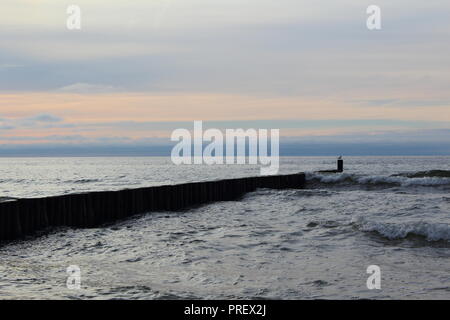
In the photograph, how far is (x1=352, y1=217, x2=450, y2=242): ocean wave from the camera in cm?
1198

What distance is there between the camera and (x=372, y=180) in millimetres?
37500

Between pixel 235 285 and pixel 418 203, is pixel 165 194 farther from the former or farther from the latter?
pixel 235 285

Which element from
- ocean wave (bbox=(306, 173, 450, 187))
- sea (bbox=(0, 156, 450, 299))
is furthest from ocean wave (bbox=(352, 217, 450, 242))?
ocean wave (bbox=(306, 173, 450, 187))

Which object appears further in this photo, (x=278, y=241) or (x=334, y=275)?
(x=278, y=241)

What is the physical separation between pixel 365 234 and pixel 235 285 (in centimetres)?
586

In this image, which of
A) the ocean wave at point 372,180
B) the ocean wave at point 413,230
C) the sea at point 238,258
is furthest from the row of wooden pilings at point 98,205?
the ocean wave at point 372,180

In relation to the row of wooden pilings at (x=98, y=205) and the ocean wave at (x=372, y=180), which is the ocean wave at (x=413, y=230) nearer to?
the row of wooden pilings at (x=98, y=205)

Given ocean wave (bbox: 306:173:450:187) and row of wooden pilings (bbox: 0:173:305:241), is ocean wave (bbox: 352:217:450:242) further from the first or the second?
ocean wave (bbox: 306:173:450:187)

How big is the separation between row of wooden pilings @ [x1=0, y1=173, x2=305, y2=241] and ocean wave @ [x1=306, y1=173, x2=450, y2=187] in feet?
36.4

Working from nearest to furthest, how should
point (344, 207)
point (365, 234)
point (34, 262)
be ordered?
point (34, 262), point (365, 234), point (344, 207)

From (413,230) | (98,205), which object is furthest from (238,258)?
(98,205)
